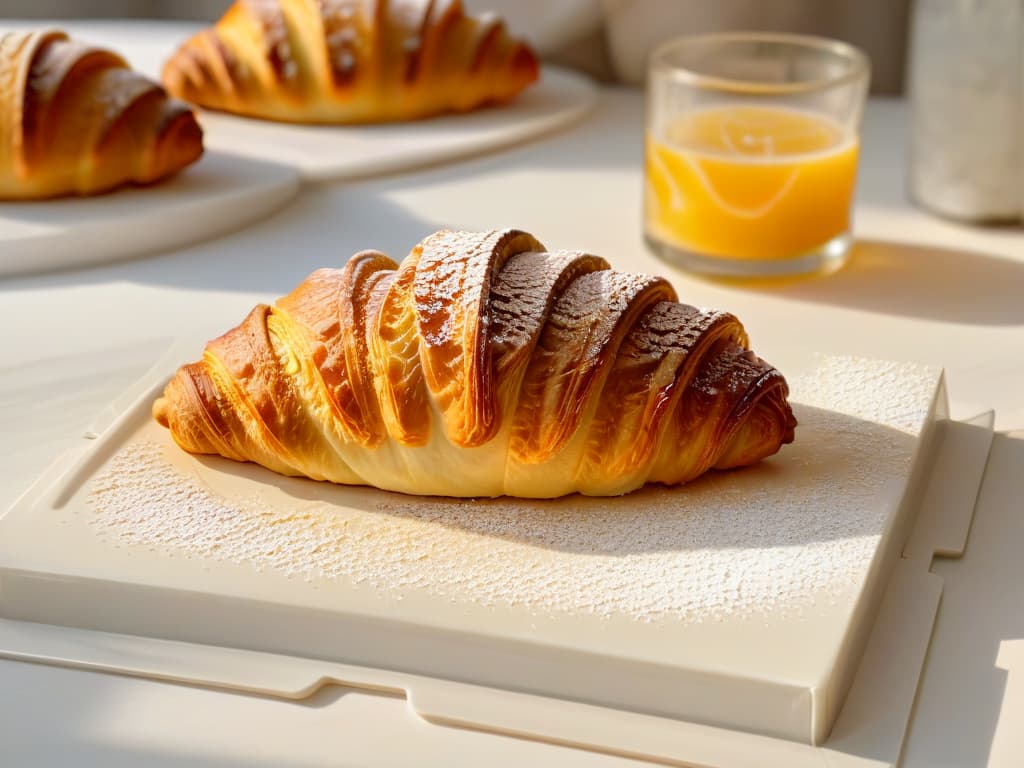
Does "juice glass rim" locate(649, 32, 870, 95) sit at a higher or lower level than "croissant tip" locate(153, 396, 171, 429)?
higher

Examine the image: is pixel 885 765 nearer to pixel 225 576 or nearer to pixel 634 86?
pixel 225 576

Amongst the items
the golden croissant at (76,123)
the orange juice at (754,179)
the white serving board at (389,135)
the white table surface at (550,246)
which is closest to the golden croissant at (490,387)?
the white table surface at (550,246)

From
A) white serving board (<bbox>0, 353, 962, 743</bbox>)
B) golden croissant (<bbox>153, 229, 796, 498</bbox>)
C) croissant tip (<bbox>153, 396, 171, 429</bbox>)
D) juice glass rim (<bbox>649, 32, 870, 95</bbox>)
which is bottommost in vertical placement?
white serving board (<bbox>0, 353, 962, 743</bbox>)

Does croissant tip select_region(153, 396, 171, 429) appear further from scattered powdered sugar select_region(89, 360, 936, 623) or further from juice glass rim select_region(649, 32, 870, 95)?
juice glass rim select_region(649, 32, 870, 95)

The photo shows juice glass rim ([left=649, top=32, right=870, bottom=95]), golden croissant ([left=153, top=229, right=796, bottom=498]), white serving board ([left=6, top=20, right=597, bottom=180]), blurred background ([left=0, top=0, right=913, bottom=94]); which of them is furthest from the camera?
blurred background ([left=0, top=0, right=913, bottom=94])

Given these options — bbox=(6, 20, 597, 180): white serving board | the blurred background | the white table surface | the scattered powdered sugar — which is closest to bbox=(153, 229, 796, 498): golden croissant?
the scattered powdered sugar

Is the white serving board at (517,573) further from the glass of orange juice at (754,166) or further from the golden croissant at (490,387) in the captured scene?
the glass of orange juice at (754,166)

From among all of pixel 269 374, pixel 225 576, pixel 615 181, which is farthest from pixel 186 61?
pixel 225 576
